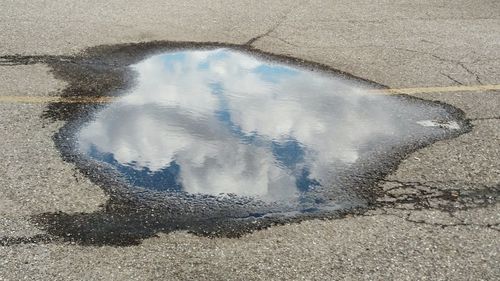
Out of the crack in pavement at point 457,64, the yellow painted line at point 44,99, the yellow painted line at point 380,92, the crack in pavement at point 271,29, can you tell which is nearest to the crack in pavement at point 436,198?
the yellow painted line at point 380,92

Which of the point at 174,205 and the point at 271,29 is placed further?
the point at 271,29

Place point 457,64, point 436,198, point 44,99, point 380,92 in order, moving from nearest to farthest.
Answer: point 436,198
point 44,99
point 380,92
point 457,64

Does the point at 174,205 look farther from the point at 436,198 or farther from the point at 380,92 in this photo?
the point at 380,92

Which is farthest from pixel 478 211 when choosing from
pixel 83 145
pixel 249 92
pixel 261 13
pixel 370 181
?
pixel 261 13

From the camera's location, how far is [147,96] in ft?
18.6

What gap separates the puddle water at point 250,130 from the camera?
4.21 metres

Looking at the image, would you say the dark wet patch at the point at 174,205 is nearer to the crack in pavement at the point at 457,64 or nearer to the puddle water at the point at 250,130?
the puddle water at the point at 250,130

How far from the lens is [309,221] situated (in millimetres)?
3793

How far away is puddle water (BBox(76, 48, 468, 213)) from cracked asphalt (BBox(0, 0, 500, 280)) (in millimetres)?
321

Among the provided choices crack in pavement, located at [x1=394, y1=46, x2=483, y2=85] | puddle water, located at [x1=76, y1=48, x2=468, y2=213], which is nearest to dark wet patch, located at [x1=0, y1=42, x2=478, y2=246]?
puddle water, located at [x1=76, y1=48, x2=468, y2=213]

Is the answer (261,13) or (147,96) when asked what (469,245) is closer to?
(147,96)

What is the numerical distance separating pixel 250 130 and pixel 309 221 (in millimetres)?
1492

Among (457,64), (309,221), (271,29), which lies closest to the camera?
(309,221)

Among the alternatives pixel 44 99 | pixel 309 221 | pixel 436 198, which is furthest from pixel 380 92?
pixel 44 99
